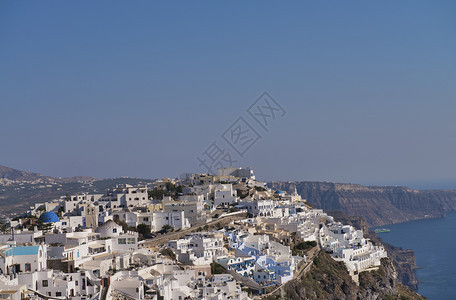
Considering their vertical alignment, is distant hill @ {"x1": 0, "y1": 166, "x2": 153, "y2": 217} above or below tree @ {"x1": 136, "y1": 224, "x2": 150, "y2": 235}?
above

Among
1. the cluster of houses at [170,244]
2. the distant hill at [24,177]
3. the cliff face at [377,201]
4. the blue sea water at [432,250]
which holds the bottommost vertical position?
the blue sea water at [432,250]

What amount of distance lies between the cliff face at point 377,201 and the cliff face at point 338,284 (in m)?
110

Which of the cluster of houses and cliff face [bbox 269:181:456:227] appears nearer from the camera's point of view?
the cluster of houses

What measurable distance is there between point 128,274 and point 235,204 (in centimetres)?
2241

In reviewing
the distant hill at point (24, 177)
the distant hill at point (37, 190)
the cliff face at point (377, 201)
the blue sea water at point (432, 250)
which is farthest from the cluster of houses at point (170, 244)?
the cliff face at point (377, 201)

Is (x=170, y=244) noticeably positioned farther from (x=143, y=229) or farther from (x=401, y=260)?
(x=401, y=260)

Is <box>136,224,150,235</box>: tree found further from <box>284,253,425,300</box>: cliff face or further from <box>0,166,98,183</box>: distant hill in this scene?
<box>0,166,98,183</box>: distant hill

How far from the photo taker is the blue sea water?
70.6 metres

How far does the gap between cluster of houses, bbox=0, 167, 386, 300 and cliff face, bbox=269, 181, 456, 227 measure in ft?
360

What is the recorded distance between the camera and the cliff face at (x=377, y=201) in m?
168

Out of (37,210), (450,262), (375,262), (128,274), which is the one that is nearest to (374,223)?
(450,262)

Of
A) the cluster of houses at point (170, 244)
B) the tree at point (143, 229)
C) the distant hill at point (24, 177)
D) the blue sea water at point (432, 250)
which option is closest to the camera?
the cluster of houses at point (170, 244)

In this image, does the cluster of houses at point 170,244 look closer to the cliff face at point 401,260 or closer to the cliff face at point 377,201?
the cliff face at point 401,260

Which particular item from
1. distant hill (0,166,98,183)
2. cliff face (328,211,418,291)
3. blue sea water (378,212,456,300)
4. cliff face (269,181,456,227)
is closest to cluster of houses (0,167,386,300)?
blue sea water (378,212,456,300)
